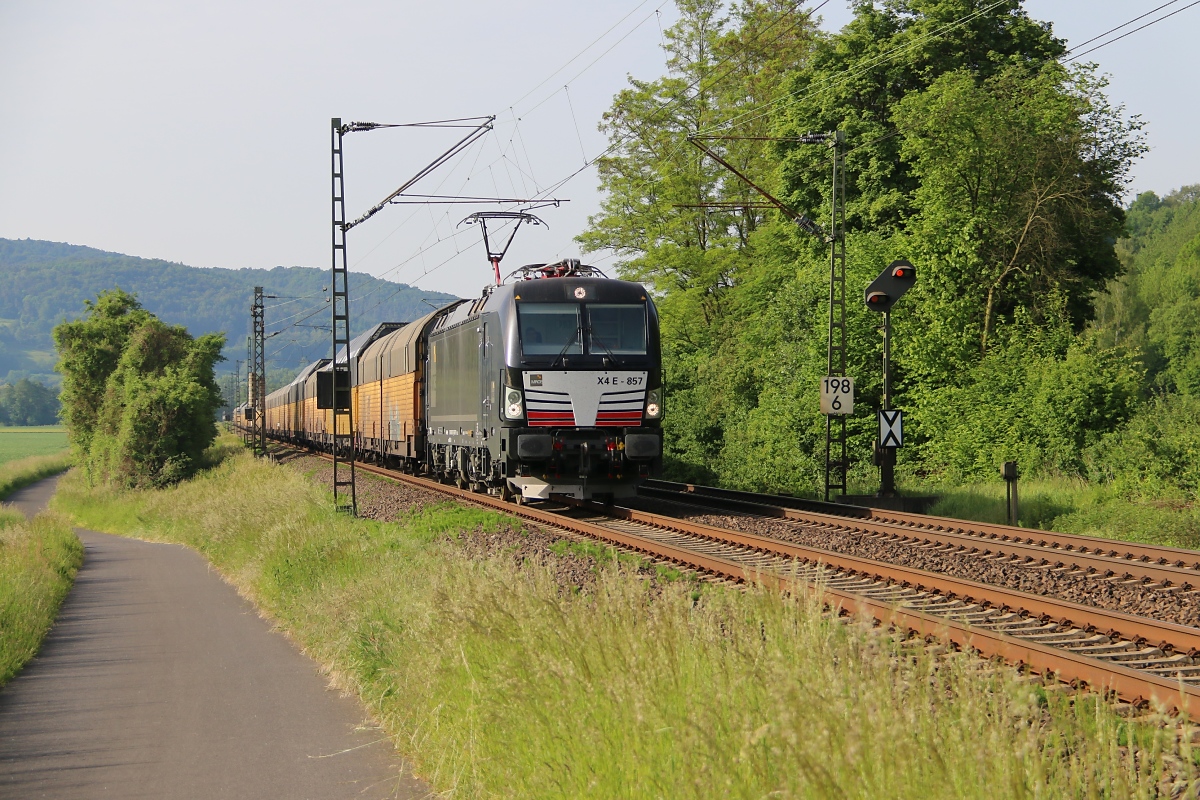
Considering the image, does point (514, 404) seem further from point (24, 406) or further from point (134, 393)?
point (24, 406)

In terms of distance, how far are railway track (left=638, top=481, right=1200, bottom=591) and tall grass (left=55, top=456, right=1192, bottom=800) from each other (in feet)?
16.9

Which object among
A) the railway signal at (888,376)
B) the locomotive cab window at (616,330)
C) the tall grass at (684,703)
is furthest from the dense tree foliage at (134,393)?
the tall grass at (684,703)

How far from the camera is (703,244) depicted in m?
41.3

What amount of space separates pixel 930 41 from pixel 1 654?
92.9 ft

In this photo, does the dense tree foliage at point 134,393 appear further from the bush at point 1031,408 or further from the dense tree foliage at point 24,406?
the dense tree foliage at point 24,406

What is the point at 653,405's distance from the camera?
18.4m

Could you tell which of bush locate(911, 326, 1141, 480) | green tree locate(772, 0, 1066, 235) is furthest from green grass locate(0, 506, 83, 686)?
green tree locate(772, 0, 1066, 235)

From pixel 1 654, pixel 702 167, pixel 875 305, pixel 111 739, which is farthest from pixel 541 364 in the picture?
pixel 702 167

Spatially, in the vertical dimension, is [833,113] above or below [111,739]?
above

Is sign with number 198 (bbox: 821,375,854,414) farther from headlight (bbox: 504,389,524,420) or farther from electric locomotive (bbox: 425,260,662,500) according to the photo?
headlight (bbox: 504,389,524,420)

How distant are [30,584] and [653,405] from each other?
9.42m

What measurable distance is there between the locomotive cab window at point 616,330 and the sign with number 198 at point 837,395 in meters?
4.97

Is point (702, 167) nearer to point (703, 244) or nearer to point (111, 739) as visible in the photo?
point (703, 244)

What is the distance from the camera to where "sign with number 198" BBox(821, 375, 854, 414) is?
21.8m
